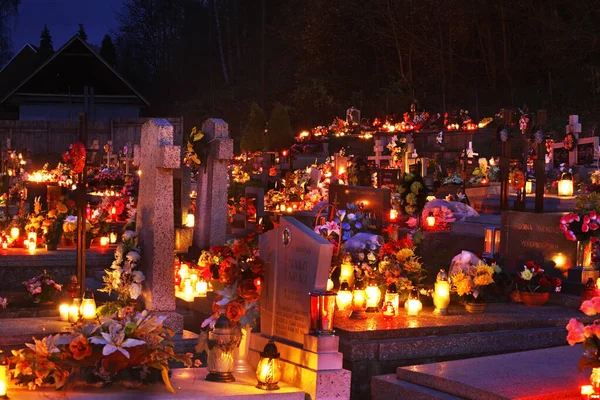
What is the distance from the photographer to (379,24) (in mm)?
40438

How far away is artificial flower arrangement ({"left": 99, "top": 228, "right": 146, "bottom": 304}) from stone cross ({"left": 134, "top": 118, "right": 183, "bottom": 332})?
3.8 inches

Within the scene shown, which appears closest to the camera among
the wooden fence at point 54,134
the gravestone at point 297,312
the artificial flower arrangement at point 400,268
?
the gravestone at point 297,312

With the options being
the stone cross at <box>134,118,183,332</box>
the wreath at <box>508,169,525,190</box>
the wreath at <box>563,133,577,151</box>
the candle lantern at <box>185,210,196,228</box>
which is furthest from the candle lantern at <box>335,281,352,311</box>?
the wreath at <box>563,133,577,151</box>

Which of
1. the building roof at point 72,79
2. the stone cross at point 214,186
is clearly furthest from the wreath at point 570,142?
the building roof at point 72,79

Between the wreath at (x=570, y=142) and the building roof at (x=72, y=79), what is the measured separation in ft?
99.1

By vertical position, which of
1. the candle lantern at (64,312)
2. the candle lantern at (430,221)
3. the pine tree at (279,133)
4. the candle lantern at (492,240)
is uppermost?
→ the pine tree at (279,133)

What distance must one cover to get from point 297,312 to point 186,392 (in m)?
1.33

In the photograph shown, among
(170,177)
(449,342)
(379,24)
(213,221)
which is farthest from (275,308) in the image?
(379,24)

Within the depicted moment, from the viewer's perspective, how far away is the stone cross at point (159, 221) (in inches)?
440

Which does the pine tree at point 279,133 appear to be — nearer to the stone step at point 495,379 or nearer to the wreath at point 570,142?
the wreath at point 570,142

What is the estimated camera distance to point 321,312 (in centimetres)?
830

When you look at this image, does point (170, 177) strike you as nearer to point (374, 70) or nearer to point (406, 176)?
point (406, 176)

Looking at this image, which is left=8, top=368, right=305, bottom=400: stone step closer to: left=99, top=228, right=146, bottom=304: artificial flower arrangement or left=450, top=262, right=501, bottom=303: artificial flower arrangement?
left=99, top=228, right=146, bottom=304: artificial flower arrangement

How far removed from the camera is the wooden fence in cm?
4406
